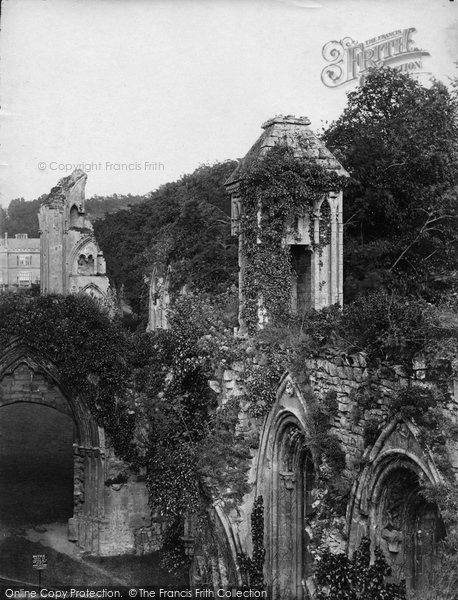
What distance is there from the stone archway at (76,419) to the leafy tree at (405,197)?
6337 millimetres

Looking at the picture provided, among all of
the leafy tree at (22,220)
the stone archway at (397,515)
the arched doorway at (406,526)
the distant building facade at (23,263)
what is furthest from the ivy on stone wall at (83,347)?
the leafy tree at (22,220)

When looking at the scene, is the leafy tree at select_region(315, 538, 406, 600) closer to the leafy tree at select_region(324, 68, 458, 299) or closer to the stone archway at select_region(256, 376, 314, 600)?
the stone archway at select_region(256, 376, 314, 600)

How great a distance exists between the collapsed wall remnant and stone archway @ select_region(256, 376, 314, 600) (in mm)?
Answer: 17040

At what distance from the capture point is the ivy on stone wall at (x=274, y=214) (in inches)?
490

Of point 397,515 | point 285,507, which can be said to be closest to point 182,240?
point 285,507

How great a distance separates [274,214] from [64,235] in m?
Result: 17.8

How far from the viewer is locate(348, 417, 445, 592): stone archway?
845cm

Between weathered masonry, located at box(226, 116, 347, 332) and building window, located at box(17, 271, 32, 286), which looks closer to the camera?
weathered masonry, located at box(226, 116, 347, 332)

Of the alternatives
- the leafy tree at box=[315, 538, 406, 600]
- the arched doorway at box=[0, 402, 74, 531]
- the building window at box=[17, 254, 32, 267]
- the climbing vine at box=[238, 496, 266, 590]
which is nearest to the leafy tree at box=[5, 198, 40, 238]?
the building window at box=[17, 254, 32, 267]

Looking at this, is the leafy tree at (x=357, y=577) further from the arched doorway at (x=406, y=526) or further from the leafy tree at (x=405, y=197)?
the leafy tree at (x=405, y=197)

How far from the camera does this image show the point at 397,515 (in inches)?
343

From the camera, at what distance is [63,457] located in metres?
22.0

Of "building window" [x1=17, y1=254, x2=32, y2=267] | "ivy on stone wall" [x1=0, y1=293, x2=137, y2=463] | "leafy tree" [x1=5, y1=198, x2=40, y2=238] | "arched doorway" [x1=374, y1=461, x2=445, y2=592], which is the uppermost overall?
"leafy tree" [x1=5, y1=198, x2=40, y2=238]

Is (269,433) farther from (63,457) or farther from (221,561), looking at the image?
(63,457)
